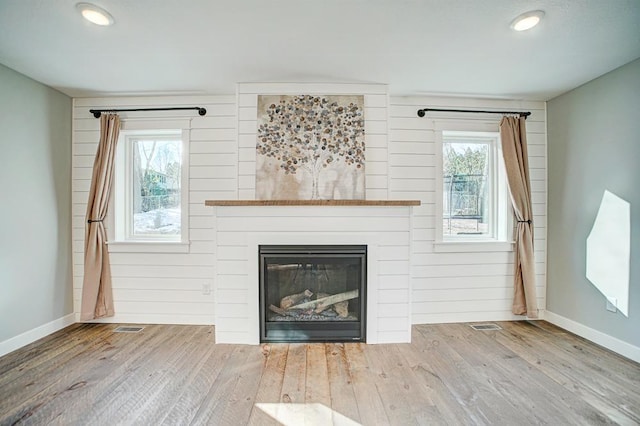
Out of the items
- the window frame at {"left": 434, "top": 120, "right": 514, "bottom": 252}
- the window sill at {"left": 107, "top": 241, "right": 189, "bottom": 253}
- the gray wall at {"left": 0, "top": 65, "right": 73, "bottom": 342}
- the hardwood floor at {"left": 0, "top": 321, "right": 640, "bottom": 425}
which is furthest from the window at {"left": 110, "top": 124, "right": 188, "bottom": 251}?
the window frame at {"left": 434, "top": 120, "right": 514, "bottom": 252}

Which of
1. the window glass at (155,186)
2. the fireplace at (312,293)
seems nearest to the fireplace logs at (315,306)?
the fireplace at (312,293)

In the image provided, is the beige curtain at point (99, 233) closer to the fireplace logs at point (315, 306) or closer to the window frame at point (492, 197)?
the fireplace logs at point (315, 306)

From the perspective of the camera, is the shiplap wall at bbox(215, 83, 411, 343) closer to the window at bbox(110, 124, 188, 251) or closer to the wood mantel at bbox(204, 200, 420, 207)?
the wood mantel at bbox(204, 200, 420, 207)

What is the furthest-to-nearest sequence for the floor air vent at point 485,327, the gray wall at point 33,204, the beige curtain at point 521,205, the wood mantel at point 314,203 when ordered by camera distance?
the beige curtain at point 521,205 < the floor air vent at point 485,327 < the wood mantel at point 314,203 < the gray wall at point 33,204

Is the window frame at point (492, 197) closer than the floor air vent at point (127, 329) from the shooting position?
No

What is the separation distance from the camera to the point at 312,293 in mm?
2674

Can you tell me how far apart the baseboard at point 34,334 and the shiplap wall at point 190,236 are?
148mm

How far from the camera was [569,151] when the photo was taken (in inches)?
114

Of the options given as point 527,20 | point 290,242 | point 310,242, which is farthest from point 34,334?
point 527,20

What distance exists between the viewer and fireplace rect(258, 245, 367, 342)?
102 inches

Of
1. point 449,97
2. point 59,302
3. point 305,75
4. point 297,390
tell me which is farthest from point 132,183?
point 449,97

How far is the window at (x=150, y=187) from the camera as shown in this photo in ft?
10.4

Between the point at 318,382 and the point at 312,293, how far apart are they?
2.65 ft

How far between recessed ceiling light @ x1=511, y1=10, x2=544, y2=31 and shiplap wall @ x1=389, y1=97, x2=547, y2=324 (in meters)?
1.18
